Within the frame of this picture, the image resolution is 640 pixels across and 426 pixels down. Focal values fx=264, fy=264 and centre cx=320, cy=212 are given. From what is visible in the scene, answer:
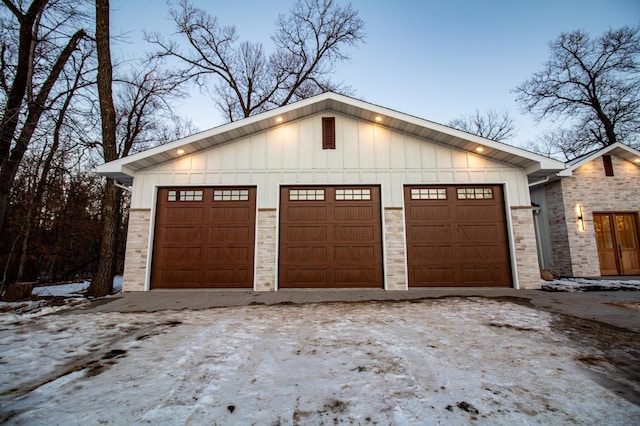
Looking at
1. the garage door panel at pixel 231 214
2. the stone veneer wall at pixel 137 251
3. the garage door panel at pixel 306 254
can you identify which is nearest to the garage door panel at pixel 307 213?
the garage door panel at pixel 306 254

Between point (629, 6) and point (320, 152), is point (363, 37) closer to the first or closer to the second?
point (320, 152)

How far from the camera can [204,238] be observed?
664 centimetres

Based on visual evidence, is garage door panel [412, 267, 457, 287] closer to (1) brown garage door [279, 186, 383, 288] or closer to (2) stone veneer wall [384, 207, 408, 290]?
(2) stone veneer wall [384, 207, 408, 290]

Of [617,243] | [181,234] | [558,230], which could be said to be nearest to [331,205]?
[181,234]

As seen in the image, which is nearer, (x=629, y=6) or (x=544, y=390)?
(x=544, y=390)

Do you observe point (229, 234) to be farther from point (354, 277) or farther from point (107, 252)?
point (354, 277)

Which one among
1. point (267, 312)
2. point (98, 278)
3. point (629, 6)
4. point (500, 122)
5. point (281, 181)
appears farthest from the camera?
point (500, 122)

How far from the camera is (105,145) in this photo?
22.9 feet

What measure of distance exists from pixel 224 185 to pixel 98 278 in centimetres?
371

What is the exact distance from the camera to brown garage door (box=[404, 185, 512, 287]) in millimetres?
6461

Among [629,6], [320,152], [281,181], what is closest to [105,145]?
[281,181]

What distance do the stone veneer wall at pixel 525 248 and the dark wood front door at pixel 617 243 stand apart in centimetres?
431

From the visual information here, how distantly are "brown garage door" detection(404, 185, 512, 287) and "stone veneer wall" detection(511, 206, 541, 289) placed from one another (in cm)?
23

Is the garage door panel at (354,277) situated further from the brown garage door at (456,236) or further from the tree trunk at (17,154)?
the tree trunk at (17,154)
